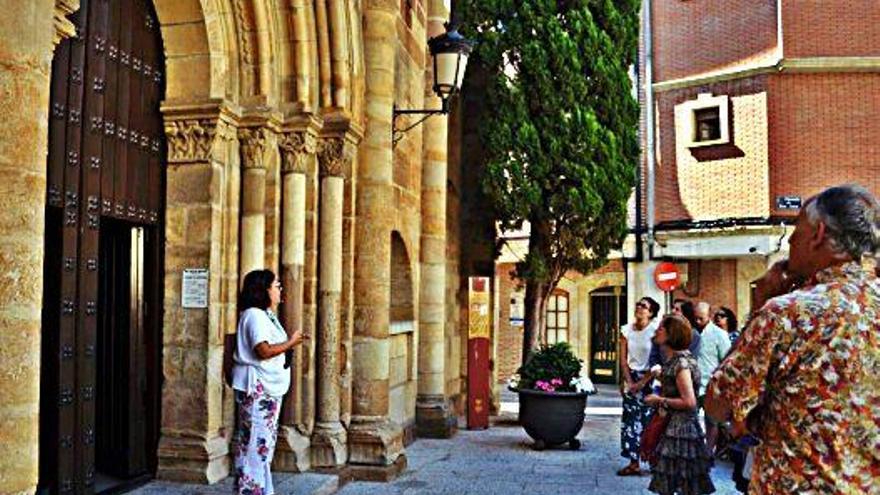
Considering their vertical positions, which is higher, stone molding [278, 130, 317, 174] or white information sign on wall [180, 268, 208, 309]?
stone molding [278, 130, 317, 174]

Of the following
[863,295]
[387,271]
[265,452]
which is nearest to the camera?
[863,295]

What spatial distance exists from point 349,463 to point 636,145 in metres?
7.27

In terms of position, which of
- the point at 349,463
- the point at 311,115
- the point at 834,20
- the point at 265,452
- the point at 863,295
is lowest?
the point at 349,463

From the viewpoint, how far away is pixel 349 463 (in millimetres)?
7453

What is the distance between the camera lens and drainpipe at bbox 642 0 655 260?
1942cm

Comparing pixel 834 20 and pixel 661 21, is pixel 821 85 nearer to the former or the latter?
pixel 834 20

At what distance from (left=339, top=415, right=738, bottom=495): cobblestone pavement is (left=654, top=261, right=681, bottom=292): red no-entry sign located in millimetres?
7985

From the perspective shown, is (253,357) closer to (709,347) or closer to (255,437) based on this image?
(255,437)

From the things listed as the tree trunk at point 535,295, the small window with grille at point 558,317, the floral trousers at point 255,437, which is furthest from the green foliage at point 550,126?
the small window with grille at point 558,317

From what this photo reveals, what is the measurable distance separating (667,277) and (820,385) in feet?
54.0

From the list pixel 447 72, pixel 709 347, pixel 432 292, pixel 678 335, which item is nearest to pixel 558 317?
pixel 432 292

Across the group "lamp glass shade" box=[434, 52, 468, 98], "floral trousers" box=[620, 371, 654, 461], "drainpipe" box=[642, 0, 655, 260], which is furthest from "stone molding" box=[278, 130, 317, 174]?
"drainpipe" box=[642, 0, 655, 260]

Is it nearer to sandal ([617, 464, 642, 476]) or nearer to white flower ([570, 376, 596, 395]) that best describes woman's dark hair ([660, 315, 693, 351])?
sandal ([617, 464, 642, 476])

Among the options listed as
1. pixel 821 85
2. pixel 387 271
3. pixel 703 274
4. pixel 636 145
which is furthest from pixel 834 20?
pixel 387 271
